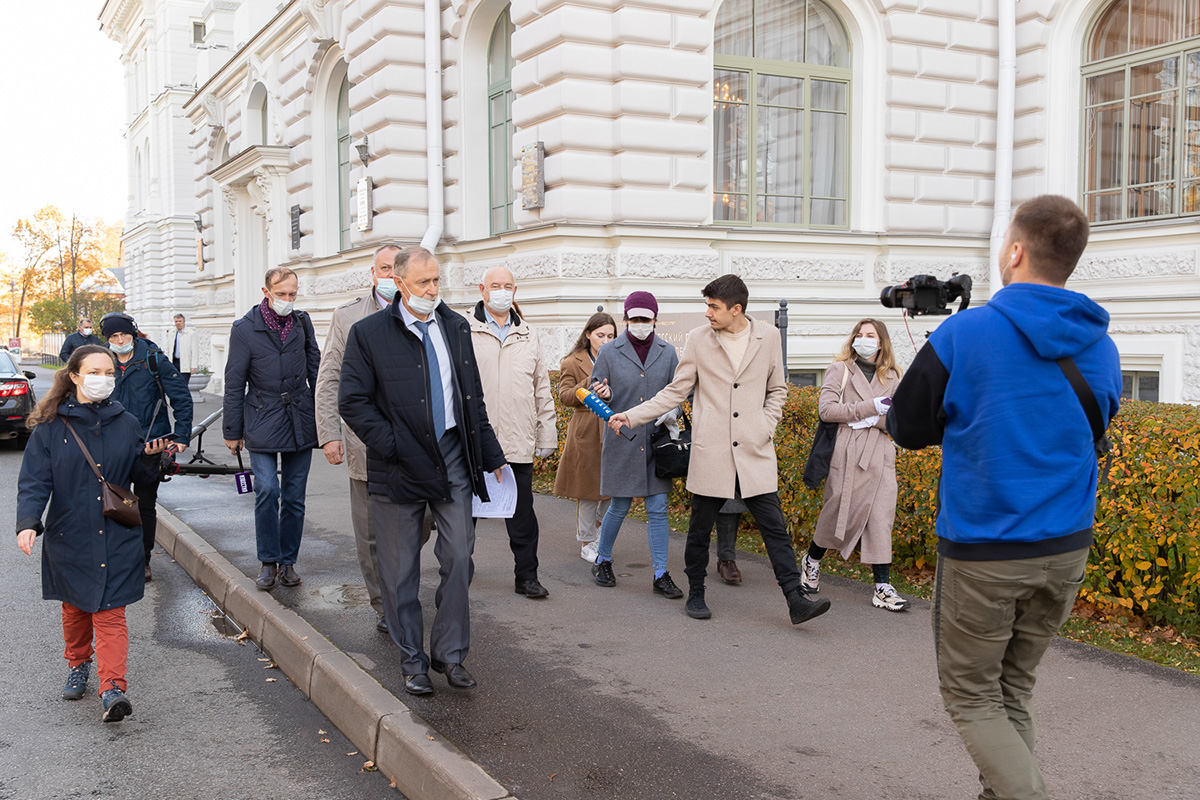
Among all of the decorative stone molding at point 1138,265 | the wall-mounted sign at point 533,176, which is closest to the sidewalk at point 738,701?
the wall-mounted sign at point 533,176

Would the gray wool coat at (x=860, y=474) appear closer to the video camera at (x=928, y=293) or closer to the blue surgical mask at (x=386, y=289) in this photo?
the video camera at (x=928, y=293)

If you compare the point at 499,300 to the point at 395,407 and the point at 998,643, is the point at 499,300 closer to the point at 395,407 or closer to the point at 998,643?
the point at 395,407

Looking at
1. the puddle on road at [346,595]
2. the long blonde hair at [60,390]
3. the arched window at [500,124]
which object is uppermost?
the arched window at [500,124]

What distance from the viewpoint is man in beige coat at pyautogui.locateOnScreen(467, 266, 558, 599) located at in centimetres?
628

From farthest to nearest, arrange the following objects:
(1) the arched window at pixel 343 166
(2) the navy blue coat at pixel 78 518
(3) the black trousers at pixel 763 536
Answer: (1) the arched window at pixel 343 166 < (3) the black trousers at pixel 763 536 < (2) the navy blue coat at pixel 78 518

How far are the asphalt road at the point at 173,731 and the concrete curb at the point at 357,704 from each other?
80mm

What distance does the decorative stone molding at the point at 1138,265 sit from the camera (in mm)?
12445

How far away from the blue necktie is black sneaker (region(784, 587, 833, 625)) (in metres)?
2.16

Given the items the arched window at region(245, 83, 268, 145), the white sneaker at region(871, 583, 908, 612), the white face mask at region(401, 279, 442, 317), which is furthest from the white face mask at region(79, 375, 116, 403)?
the arched window at region(245, 83, 268, 145)

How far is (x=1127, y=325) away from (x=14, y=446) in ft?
55.9

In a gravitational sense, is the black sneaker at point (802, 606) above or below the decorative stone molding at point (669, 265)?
below

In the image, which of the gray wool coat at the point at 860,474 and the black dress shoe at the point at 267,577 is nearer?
the gray wool coat at the point at 860,474

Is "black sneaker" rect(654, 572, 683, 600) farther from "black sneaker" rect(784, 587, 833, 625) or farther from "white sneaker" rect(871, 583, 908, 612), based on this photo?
"white sneaker" rect(871, 583, 908, 612)

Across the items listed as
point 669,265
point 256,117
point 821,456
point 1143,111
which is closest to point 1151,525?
point 821,456
